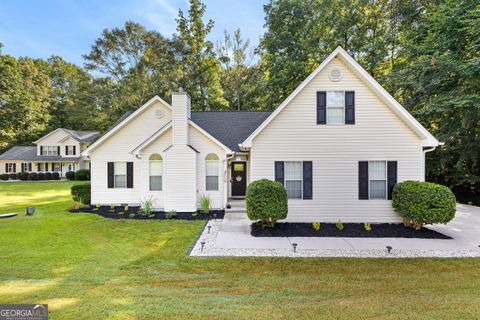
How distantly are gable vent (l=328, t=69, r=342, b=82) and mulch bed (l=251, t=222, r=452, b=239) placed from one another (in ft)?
18.3

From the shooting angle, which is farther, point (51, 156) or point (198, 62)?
point (51, 156)

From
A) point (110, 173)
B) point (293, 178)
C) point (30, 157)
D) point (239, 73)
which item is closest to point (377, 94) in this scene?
point (293, 178)

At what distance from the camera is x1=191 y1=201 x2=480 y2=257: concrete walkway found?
20.4 feet

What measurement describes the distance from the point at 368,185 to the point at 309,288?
6153 millimetres

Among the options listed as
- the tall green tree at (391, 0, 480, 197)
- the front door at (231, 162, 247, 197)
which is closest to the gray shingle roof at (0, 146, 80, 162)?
the front door at (231, 162, 247, 197)

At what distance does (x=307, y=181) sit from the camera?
30.4ft

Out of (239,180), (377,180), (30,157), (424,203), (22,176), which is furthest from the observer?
(30,157)

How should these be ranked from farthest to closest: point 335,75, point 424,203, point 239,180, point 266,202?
point 239,180
point 335,75
point 266,202
point 424,203

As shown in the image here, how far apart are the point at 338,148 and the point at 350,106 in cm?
169

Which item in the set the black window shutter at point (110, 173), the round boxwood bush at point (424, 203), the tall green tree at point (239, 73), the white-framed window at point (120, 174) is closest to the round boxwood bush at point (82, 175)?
the tall green tree at point (239, 73)

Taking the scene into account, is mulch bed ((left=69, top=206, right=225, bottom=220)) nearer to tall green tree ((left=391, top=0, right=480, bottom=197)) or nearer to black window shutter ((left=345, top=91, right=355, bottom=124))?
black window shutter ((left=345, top=91, right=355, bottom=124))

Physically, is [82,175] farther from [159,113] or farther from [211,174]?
Result: [211,174]

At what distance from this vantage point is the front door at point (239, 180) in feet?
44.8

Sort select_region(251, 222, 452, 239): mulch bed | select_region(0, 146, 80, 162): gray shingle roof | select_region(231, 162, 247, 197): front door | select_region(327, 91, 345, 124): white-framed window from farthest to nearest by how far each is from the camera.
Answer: select_region(0, 146, 80, 162): gray shingle roof < select_region(231, 162, 247, 197): front door < select_region(327, 91, 345, 124): white-framed window < select_region(251, 222, 452, 239): mulch bed
